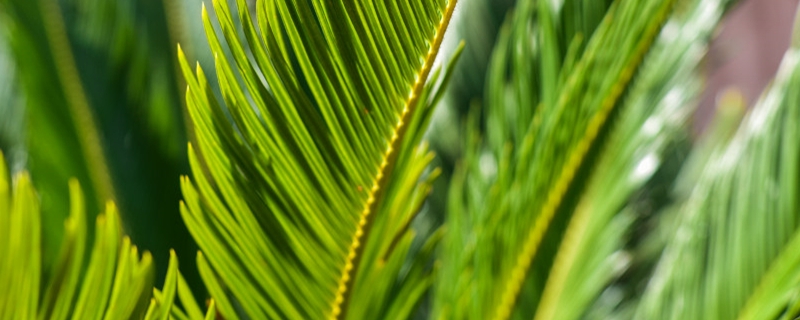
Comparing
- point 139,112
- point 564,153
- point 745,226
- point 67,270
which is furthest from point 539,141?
point 139,112

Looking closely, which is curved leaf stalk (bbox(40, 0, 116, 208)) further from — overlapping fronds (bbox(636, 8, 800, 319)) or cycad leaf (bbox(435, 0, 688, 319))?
overlapping fronds (bbox(636, 8, 800, 319))

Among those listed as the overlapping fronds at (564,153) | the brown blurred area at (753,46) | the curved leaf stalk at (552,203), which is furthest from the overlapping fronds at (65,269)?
the brown blurred area at (753,46)

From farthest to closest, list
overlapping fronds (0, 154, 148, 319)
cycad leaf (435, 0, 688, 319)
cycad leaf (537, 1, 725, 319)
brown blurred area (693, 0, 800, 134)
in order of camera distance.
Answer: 1. brown blurred area (693, 0, 800, 134)
2. cycad leaf (537, 1, 725, 319)
3. cycad leaf (435, 0, 688, 319)
4. overlapping fronds (0, 154, 148, 319)

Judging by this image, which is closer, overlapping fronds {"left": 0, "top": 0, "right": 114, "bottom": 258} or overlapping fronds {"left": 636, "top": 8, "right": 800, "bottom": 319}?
overlapping fronds {"left": 636, "top": 8, "right": 800, "bottom": 319}

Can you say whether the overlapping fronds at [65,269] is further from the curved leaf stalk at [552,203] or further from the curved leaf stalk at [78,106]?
the curved leaf stalk at [78,106]

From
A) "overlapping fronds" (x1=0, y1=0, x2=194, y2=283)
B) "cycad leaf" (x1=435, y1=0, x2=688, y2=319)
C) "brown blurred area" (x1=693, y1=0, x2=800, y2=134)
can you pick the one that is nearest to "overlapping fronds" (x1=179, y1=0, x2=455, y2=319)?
"cycad leaf" (x1=435, y1=0, x2=688, y2=319)

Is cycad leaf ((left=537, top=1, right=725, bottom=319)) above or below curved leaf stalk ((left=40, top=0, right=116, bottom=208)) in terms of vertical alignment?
below

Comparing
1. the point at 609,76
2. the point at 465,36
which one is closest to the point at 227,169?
the point at 609,76
